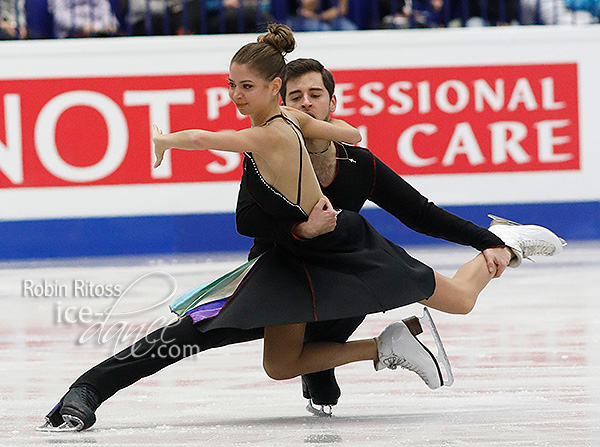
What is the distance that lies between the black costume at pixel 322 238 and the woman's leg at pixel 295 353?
6 cm

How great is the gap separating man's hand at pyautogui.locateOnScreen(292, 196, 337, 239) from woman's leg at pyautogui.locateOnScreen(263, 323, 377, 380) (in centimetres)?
28

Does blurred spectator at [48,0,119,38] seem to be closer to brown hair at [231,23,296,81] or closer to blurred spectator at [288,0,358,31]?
blurred spectator at [288,0,358,31]

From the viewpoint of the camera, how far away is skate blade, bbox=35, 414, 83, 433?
2.72 m

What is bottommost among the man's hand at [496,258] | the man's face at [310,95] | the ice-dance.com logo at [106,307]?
the ice-dance.com logo at [106,307]

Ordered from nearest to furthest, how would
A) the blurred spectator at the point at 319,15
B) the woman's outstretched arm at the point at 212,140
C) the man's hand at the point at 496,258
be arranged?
the woman's outstretched arm at the point at 212,140 < the man's hand at the point at 496,258 < the blurred spectator at the point at 319,15

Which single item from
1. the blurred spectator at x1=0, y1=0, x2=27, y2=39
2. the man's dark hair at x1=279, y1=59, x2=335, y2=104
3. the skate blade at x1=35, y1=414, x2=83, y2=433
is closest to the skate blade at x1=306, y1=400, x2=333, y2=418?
the skate blade at x1=35, y1=414, x2=83, y2=433

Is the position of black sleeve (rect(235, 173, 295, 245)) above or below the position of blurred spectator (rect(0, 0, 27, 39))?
below

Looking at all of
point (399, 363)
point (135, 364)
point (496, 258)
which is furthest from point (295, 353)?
point (496, 258)

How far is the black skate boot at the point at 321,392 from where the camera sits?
116 inches

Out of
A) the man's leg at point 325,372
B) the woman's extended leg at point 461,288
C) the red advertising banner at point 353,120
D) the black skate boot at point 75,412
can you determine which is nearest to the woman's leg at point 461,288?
the woman's extended leg at point 461,288

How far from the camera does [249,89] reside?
2666mm

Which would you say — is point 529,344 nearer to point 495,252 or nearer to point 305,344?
point 495,252

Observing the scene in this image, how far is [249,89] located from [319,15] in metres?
4.82

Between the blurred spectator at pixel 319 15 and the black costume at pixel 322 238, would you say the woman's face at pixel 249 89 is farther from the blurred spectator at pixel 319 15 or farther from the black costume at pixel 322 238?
the blurred spectator at pixel 319 15
